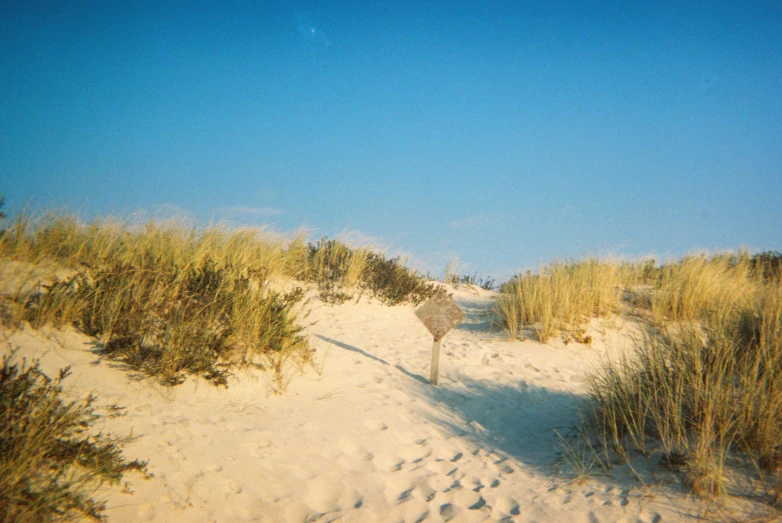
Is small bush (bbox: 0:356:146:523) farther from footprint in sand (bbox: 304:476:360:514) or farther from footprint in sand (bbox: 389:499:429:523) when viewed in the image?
footprint in sand (bbox: 389:499:429:523)

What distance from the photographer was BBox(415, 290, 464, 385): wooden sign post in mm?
5945

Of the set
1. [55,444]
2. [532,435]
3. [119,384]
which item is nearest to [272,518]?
[55,444]

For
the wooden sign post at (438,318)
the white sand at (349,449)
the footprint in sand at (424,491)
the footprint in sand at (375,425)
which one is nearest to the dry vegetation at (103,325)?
the white sand at (349,449)

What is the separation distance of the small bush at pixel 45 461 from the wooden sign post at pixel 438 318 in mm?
3837

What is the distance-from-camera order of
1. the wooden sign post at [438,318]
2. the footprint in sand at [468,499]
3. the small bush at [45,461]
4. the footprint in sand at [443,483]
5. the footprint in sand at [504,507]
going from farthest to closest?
the wooden sign post at [438,318] < the footprint in sand at [443,483] < the footprint in sand at [468,499] < the footprint in sand at [504,507] < the small bush at [45,461]

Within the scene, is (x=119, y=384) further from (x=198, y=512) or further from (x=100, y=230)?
(x=100, y=230)

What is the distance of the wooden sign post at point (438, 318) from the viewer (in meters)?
5.95

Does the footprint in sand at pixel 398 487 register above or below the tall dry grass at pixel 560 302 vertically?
below

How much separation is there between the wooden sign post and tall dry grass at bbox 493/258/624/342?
274 centimetres

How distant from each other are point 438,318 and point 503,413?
1.45 meters

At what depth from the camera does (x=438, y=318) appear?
19.6 feet

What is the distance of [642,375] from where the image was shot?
4.09 meters

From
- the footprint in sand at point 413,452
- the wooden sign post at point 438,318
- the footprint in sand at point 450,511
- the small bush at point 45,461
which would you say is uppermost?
the wooden sign post at point 438,318

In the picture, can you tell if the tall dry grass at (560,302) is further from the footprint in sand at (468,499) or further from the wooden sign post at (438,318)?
the footprint in sand at (468,499)
